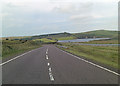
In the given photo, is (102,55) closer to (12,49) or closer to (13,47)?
(12,49)

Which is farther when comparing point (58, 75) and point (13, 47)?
point (13, 47)

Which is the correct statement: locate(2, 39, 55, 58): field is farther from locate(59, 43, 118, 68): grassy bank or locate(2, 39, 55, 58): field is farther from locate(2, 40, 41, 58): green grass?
locate(59, 43, 118, 68): grassy bank

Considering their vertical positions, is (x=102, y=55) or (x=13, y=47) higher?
(x=13, y=47)

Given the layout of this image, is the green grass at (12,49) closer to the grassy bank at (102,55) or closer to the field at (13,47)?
the field at (13,47)

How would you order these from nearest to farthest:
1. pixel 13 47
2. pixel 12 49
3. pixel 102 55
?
pixel 102 55 → pixel 12 49 → pixel 13 47

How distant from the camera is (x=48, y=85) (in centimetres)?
696

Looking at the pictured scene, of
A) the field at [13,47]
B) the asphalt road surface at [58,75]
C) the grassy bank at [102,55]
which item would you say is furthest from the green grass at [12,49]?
the asphalt road surface at [58,75]

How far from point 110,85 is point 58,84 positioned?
211 centimetres

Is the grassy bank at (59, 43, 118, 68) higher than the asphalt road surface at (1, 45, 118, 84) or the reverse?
the reverse

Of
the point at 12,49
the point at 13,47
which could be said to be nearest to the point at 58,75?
the point at 12,49

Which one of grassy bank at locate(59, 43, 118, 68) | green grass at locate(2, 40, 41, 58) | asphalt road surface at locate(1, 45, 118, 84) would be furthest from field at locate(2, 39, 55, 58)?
asphalt road surface at locate(1, 45, 118, 84)

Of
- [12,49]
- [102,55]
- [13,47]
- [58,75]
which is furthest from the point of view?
[13,47]

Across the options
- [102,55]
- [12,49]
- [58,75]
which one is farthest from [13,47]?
[58,75]

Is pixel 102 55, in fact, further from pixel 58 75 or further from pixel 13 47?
pixel 13 47
